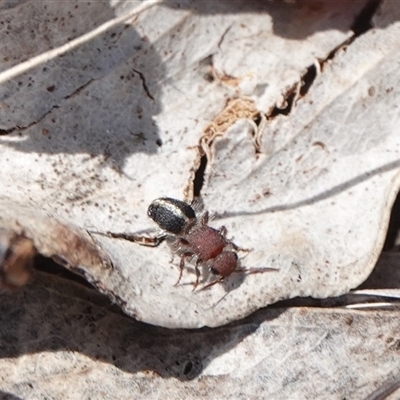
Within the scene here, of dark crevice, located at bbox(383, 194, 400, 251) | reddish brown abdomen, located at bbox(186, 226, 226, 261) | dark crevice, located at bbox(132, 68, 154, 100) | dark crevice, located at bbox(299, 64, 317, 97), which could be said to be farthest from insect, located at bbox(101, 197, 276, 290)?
dark crevice, located at bbox(299, 64, 317, 97)

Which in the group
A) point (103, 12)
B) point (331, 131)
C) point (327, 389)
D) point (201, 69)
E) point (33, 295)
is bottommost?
point (327, 389)

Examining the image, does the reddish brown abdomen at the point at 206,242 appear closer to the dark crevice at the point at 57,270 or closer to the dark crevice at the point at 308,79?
Answer: the dark crevice at the point at 57,270

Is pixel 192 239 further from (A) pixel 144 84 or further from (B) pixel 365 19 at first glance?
(B) pixel 365 19

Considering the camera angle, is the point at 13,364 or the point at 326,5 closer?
the point at 13,364

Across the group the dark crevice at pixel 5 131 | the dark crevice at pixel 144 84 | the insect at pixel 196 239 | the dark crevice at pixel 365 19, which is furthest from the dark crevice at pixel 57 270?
the dark crevice at pixel 365 19

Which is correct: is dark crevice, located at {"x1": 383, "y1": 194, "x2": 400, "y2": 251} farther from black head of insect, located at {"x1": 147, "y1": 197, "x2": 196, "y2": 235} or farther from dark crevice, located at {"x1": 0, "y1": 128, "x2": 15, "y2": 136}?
dark crevice, located at {"x1": 0, "y1": 128, "x2": 15, "y2": 136}

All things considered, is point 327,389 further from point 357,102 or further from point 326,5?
point 326,5

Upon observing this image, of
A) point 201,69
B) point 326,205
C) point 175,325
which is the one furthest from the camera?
point 201,69

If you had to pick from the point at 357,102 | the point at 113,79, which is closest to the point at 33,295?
the point at 113,79
